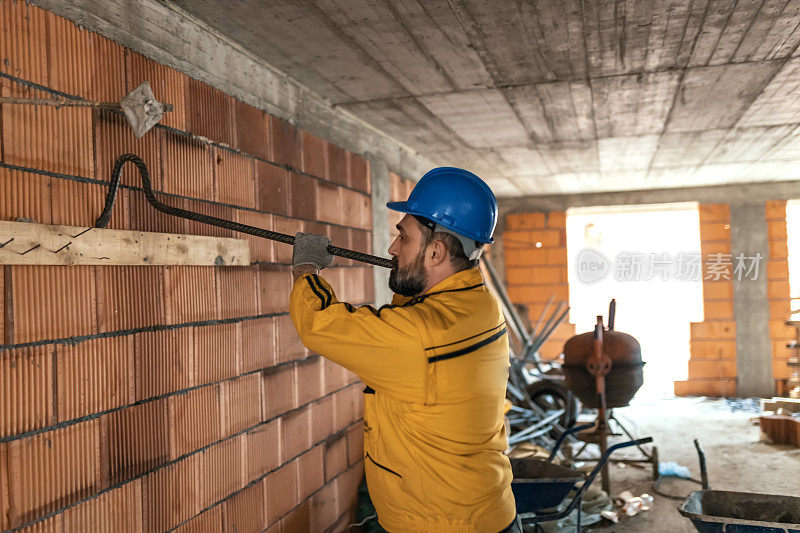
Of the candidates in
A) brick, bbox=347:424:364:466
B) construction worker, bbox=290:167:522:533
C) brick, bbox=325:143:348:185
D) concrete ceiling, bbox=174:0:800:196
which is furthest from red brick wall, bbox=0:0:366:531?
construction worker, bbox=290:167:522:533

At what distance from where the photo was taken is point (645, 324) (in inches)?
597

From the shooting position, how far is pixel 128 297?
2.07 meters

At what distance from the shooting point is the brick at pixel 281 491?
2.88 metres

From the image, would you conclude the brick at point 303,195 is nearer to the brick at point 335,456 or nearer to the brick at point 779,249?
the brick at point 335,456

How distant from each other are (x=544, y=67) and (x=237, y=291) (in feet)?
6.62

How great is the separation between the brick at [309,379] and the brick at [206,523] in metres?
0.80

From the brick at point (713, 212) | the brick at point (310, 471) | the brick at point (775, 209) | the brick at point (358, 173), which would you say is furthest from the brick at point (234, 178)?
the brick at point (775, 209)

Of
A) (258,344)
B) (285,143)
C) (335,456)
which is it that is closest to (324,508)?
(335,456)

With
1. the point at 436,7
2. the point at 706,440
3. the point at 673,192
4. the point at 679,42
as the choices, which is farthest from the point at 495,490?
the point at 673,192

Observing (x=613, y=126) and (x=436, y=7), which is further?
(x=613, y=126)

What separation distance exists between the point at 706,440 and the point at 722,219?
3602mm

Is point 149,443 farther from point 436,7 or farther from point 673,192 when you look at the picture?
point 673,192

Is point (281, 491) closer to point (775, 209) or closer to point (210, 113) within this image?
point (210, 113)

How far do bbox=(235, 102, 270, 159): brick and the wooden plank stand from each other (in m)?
0.48
